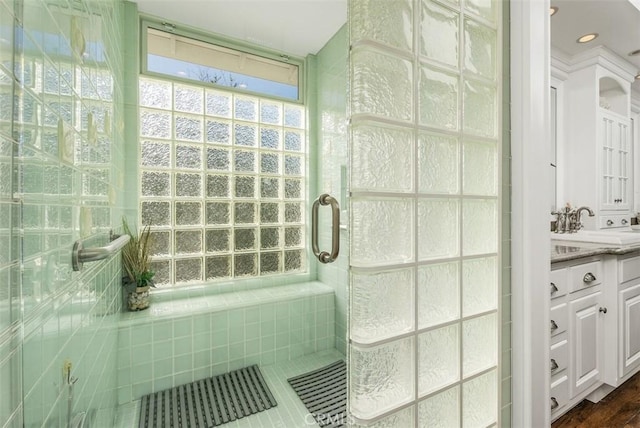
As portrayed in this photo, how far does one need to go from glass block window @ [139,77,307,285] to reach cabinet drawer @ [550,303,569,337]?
1605 millimetres

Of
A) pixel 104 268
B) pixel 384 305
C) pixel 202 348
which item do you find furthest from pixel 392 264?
pixel 202 348

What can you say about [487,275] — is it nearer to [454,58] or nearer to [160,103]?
[454,58]

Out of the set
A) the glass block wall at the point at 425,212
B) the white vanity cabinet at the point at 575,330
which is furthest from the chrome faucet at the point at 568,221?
the glass block wall at the point at 425,212

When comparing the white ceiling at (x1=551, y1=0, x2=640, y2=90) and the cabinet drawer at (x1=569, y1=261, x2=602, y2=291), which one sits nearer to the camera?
the cabinet drawer at (x1=569, y1=261, x2=602, y2=291)

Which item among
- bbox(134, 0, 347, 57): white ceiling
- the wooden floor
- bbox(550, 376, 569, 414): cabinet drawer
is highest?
bbox(134, 0, 347, 57): white ceiling

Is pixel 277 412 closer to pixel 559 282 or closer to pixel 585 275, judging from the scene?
pixel 559 282

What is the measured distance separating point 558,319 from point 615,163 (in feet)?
6.61

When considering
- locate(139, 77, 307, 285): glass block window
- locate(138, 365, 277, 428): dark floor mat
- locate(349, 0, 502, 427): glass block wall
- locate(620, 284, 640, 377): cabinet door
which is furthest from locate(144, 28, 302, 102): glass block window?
locate(620, 284, 640, 377): cabinet door

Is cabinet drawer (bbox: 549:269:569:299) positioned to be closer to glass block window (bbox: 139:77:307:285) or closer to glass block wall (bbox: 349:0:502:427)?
glass block wall (bbox: 349:0:502:427)

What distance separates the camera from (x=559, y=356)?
1.35 metres

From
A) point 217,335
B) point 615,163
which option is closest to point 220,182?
point 217,335

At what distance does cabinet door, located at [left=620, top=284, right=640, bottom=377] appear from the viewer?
1598 mm

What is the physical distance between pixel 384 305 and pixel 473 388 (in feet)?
1.53

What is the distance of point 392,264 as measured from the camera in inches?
27.7
